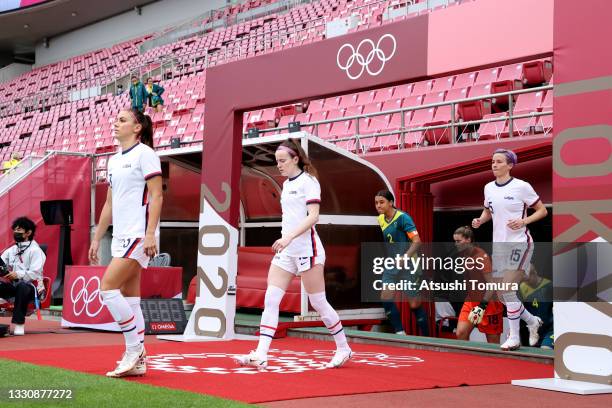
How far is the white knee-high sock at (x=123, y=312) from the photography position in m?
5.76

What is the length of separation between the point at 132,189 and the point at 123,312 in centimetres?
85

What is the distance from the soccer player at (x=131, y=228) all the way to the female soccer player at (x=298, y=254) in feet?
3.20

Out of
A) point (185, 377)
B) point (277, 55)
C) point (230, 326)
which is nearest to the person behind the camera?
point (185, 377)

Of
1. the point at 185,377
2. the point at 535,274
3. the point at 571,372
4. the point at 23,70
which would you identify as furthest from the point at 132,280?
the point at 23,70

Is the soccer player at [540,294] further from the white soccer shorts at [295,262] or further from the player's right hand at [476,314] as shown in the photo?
the white soccer shorts at [295,262]

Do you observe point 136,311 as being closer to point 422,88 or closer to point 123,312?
point 123,312

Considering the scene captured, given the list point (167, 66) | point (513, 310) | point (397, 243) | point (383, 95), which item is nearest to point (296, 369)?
point (513, 310)

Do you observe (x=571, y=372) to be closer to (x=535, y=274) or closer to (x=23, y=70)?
(x=535, y=274)

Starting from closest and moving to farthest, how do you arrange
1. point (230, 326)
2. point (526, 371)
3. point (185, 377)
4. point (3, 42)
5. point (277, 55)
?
1. point (185, 377)
2. point (526, 371)
3. point (277, 55)
4. point (230, 326)
5. point (3, 42)

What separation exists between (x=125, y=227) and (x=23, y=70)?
40872 millimetres

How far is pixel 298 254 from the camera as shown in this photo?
21.3ft

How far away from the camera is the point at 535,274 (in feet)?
28.5

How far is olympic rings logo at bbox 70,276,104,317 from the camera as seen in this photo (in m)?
10.4

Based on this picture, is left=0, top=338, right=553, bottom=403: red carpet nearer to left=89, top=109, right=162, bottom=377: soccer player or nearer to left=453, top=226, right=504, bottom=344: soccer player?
left=89, top=109, right=162, bottom=377: soccer player
